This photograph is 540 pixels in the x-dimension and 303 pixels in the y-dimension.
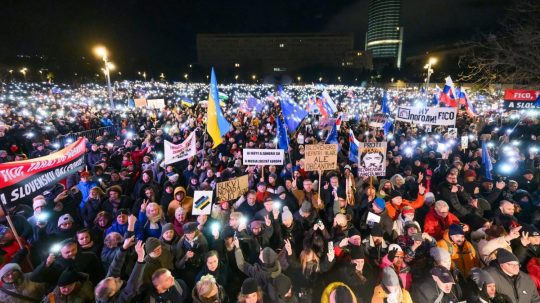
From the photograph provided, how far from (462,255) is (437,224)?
68 centimetres

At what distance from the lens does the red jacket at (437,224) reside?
14.3 feet

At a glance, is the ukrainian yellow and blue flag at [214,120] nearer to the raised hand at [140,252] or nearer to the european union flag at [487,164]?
the raised hand at [140,252]

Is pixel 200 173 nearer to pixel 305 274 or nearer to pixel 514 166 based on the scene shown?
pixel 305 274

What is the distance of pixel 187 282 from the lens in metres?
3.56

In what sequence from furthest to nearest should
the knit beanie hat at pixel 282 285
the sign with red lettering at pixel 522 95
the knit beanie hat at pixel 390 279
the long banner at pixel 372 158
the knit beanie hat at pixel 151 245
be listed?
the sign with red lettering at pixel 522 95 < the long banner at pixel 372 158 < the knit beanie hat at pixel 151 245 < the knit beanie hat at pixel 282 285 < the knit beanie hat at pixel 390 279

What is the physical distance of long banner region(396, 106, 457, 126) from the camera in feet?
27.9

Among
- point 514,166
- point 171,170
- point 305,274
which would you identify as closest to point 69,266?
point 305,274

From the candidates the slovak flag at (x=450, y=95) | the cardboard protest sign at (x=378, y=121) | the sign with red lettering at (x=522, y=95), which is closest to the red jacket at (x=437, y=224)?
the cardboard protest sign at (x=378, y=121)

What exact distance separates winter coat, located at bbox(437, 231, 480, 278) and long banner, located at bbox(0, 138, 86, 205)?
4.74 m

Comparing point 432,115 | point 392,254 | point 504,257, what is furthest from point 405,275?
point 432,115

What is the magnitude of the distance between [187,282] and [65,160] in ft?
8.01

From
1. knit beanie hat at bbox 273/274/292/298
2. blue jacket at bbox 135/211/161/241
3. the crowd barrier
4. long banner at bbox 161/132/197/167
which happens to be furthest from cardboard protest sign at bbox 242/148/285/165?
the crowd barrier

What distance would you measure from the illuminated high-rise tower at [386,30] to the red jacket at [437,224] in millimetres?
168139

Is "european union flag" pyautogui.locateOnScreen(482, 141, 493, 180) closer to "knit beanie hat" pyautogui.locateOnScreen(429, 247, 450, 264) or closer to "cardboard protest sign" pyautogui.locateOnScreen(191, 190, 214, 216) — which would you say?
"knit beanie hat" pyautogui.locateOnScreen(429, 247, 450, 264)
